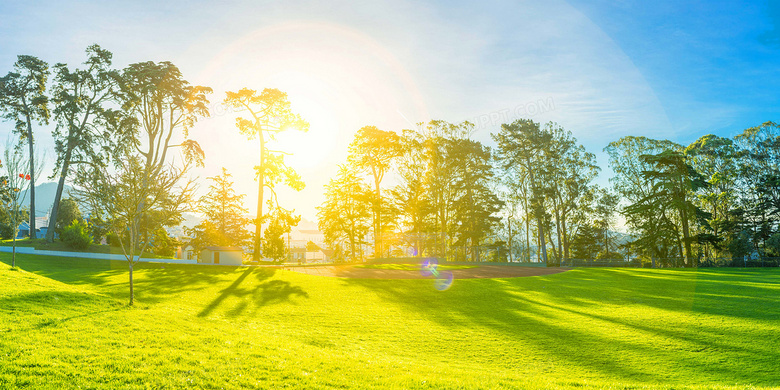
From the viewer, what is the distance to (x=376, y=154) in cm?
4372

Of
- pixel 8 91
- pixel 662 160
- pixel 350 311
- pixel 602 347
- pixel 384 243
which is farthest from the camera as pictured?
pixel 384 243

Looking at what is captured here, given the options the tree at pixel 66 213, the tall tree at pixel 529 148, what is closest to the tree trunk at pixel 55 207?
the tree at pixel 66 213

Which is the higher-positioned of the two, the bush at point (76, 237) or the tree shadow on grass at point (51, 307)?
the bush at point (76, 237)

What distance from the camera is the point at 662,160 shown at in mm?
41500

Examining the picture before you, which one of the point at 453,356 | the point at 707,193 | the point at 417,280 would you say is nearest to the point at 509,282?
→ the point at 417,280

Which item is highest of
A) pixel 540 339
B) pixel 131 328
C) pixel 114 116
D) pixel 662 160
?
pixel 114 116

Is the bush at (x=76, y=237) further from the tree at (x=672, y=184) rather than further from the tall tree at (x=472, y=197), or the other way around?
the tree at (x=672, y=184)

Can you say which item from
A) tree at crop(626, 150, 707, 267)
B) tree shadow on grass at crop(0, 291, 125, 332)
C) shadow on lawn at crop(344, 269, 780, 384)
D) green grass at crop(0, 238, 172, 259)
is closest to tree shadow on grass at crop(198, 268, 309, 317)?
tree shadow on grass at crop(0, 291, 125, 332)

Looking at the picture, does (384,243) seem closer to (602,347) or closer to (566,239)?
(566,239)

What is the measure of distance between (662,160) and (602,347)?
40040mm

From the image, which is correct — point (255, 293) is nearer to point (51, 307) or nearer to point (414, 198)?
point (51, 307)

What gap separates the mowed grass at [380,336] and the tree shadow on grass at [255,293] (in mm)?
100

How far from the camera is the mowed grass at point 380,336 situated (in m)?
6.68

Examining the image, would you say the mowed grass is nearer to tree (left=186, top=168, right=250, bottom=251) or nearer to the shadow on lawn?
the shadow on lawn
